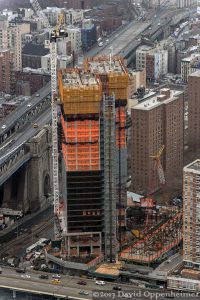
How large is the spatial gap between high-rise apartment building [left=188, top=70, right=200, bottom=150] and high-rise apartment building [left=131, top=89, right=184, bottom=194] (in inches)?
169

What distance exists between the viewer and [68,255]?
93875mm

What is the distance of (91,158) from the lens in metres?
92.9

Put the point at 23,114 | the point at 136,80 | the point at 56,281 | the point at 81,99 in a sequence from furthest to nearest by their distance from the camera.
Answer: the point at 136,80 → the point at 23,114 → the point at 81,99 → the point at 56,281

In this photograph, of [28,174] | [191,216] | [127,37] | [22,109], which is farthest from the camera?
[127,37]

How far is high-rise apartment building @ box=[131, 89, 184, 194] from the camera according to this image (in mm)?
106000

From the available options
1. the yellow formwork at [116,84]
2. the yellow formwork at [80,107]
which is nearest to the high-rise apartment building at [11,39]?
the yellow formwork at [116,84]

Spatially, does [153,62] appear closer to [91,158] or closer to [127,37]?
[127,37]

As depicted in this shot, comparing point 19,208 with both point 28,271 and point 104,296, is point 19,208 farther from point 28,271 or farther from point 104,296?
point 104,296

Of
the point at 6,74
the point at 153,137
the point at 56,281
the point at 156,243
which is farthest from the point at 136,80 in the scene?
the point at 56,281

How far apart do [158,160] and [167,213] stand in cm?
903

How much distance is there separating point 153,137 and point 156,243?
14.8m

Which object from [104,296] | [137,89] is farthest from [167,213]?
[137,89]

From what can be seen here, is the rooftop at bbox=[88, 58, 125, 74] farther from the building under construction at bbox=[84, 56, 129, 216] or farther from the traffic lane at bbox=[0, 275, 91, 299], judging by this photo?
the traffic lane at bbox=[0, 275, 91, 299]

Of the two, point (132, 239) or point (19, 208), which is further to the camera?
point (19, 208)
